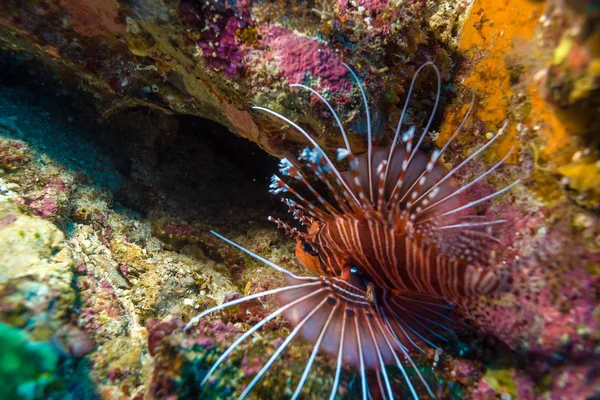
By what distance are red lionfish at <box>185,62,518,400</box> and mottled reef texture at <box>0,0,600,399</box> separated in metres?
0.16

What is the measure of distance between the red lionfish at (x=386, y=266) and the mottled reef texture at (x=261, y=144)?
6.5 inches

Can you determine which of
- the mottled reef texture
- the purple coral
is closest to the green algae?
the mottled reef texture

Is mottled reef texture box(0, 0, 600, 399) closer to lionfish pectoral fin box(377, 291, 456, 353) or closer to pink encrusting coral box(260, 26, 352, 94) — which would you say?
pink encrusting coral box(260, 26, 352, 94)

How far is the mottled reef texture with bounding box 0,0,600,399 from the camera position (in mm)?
1812

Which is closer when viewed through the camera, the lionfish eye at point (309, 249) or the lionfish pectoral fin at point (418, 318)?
the lionfish pectoral fin at point (418, 318)

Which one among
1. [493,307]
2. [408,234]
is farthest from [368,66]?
[493,307]

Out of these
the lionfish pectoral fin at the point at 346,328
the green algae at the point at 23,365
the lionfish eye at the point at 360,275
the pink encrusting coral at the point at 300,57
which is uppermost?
the pink encrusting coral at the point at 300,57

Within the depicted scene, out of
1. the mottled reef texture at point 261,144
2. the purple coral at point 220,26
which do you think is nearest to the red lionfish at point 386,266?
the mottled reef texture at point 261,144

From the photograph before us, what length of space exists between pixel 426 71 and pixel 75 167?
11.8 feet

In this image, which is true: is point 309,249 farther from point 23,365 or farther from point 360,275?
point 23,365

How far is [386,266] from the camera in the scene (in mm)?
2424

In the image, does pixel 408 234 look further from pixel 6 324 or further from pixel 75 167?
pixel 75 167

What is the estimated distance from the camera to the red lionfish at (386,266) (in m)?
2.13

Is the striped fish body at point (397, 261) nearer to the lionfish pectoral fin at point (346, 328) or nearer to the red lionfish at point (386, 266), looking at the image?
the red lionfish at point (386, 266)
